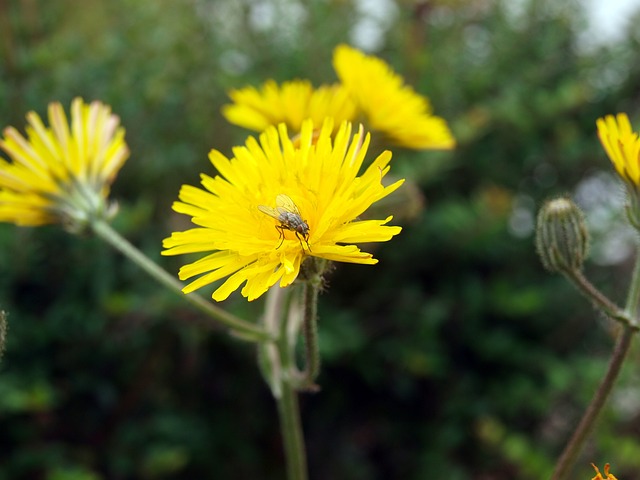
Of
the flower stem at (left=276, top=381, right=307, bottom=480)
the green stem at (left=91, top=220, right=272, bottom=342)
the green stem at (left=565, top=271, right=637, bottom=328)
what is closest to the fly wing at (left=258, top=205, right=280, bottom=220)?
the green stem at (left=91, top=220, right=272, bottom=342)

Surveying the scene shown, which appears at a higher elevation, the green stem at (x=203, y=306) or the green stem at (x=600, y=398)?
the green stem at (x=203, y=306)

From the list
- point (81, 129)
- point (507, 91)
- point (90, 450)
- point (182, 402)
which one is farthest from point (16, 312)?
point (507, 91)

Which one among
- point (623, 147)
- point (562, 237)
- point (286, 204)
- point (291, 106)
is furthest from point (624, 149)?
point (291, 106)

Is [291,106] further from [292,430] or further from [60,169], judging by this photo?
[292,430]

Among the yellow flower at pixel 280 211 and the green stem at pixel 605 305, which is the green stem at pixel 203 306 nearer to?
the yellow flower at pixel 280 211

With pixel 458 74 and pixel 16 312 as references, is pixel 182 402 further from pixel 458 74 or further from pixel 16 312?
pixel 458 74

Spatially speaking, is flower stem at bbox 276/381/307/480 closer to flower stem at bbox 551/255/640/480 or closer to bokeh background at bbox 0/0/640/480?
flower stem at bbox 551/255/640/480

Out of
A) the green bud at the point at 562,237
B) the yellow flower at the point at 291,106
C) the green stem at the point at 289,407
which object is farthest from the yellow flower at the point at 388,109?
the green stem at the point at 289,407

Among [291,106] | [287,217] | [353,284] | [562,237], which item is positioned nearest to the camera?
[287,217]
